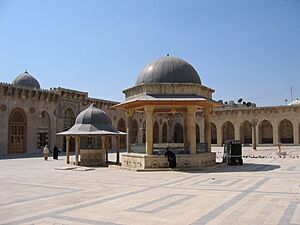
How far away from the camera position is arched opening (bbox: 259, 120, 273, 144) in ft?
131

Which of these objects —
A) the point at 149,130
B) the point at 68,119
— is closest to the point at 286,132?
the point at 68,119

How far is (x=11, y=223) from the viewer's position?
5305 millimetres

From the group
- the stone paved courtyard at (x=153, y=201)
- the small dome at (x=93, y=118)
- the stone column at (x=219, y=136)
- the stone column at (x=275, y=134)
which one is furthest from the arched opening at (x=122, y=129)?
the stone paved courtyard at (x=153, y=201)

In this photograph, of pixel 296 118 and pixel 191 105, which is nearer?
pixel 191 105

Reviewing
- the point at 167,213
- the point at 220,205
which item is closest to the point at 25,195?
the point at 167,213

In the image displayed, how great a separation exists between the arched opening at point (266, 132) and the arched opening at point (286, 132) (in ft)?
4.07

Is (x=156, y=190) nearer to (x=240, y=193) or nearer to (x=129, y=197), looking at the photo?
(x=129, y=197)

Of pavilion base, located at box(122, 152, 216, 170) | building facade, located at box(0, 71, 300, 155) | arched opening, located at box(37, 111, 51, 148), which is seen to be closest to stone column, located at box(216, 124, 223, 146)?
building facade, located at box(0, 71, 300, 155)

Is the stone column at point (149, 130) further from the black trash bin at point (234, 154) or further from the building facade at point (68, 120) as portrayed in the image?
the building facade at point (68, 120)

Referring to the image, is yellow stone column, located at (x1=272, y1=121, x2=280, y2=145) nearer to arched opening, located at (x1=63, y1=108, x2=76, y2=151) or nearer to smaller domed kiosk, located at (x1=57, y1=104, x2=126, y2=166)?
arched opening, located at (x1=63, y1=108, x2=76, y2=151)

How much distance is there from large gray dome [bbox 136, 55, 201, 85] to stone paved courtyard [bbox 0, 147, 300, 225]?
5.34m

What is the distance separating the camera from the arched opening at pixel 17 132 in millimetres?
25634

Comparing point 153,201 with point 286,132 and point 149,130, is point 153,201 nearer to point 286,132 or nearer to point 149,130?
point 149,130

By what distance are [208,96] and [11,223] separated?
1180 centimetres
